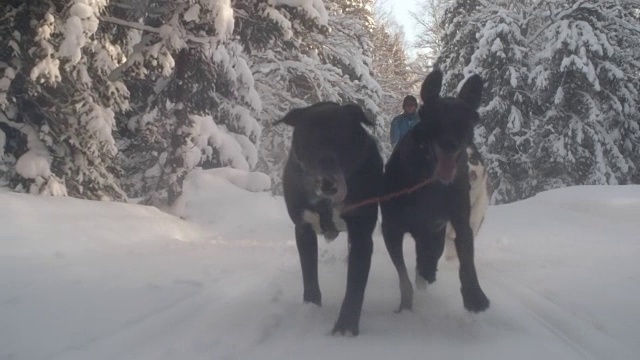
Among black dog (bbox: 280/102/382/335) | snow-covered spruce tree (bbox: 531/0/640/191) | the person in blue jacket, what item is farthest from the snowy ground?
snow-covered spruce tree (bbox: 531/0/640/191)

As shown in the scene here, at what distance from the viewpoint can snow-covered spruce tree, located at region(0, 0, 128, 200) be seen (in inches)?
384

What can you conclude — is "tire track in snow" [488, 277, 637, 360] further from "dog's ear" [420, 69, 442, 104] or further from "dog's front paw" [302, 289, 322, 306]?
"dog's ear" [420, 69, 442, 104]

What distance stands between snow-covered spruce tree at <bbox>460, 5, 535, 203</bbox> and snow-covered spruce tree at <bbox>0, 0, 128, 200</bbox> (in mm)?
20212

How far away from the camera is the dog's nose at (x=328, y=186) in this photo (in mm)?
4562

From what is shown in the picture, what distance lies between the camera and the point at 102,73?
11.6 m

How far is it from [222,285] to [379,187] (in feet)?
5.69

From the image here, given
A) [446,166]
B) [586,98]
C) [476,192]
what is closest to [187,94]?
[476,192]

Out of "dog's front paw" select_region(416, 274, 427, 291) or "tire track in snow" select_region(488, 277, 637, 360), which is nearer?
"tire track in snow" select_region(488, 277, 637, 360)

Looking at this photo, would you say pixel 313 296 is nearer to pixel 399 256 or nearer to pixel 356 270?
pixel 356 270

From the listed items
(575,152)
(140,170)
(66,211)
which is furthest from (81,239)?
(575,152)

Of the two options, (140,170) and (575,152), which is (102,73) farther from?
(575,152)

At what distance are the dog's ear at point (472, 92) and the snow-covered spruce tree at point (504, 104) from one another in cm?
2423

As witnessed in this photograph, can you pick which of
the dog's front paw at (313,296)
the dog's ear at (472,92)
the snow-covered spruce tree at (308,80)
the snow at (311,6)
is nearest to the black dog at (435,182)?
the dog's ear at (472,92)

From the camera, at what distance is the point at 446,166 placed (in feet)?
16.3
